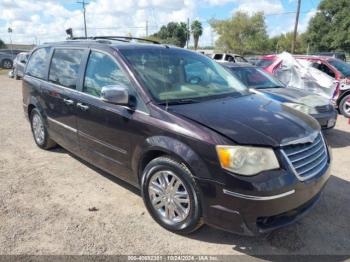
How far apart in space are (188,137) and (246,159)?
55 cm

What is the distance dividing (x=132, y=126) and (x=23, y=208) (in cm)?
162

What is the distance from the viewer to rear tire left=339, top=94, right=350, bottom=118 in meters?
9.66

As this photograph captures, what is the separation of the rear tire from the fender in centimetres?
810

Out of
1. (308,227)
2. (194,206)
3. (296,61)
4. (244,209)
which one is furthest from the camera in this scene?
(296,61)

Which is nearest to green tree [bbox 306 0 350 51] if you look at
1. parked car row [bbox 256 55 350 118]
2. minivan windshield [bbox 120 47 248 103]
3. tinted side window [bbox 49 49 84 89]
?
parked car row [bbox 256 55 350 118]

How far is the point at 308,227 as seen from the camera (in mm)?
3527

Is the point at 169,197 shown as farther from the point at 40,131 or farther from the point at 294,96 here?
the point at 294,96

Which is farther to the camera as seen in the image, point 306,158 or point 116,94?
point 116,94

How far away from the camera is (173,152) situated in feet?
10.2

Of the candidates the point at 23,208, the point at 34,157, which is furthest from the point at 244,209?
the point at 34,157

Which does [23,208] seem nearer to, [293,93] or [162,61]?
[162,61]

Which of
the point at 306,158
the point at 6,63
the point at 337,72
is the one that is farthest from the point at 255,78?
the point at 6,63

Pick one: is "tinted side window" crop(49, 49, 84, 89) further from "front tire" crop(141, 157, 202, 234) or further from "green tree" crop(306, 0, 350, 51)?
"green tree" crop(306, 0, 350, 51)

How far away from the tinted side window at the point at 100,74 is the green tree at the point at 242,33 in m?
53.9
